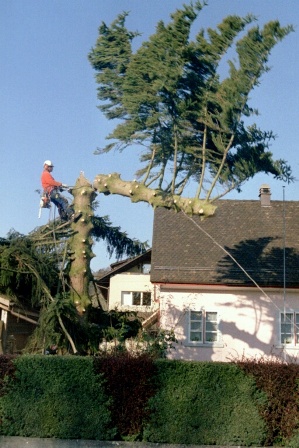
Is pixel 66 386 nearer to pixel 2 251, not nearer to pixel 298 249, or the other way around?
pixel 2 251

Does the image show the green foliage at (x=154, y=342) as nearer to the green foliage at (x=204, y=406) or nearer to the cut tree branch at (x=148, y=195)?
the green foliage at (x=204, y=406)

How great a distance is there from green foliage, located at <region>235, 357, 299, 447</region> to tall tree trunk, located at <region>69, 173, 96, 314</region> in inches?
187

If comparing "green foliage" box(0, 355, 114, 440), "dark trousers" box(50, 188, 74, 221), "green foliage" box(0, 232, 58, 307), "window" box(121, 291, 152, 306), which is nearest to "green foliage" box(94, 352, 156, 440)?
"green foliage" box(0, 355, 114, 440)

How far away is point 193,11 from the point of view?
43.8 ft

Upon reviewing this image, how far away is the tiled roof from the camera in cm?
2228

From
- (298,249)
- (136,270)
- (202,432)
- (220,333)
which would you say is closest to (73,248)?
(202,432)

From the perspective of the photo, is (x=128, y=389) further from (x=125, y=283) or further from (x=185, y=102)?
(x=125, y=283)

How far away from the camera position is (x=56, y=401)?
40.8ft

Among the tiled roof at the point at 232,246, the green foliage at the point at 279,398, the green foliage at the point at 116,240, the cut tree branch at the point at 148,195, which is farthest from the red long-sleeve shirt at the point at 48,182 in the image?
the tiled roof at the point at 232,246

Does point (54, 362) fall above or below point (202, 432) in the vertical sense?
above

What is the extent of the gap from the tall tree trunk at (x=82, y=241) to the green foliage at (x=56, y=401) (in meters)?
2.96

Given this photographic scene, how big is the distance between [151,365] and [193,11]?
7.30 m

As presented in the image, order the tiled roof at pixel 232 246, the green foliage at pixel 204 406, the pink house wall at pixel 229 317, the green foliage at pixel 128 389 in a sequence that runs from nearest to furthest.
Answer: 1. the green foliage at pixel 204 406
2. the green foliage at pixel 128 389
3. the pink house wall at pixel 229 317
4. the tiled roof at pixel 232 246

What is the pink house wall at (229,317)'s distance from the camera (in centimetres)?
2177
